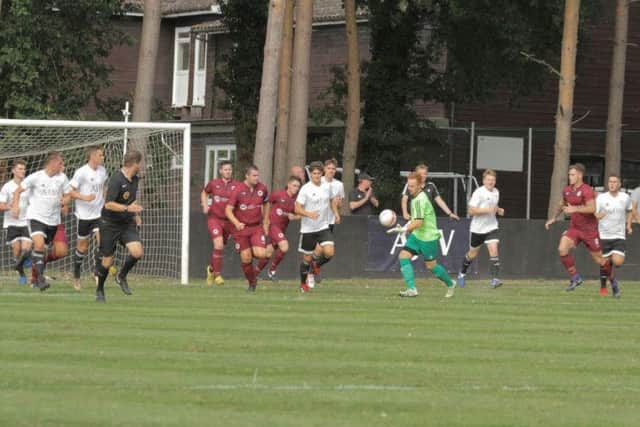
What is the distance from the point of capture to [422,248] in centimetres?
2298

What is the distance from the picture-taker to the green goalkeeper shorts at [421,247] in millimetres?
22953

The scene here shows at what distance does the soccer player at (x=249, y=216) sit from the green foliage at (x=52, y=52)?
44.6ft

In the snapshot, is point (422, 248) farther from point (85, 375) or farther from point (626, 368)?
point (85, 375)

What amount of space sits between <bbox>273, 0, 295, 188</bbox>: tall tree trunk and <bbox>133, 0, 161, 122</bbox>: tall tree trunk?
3282 millimetres

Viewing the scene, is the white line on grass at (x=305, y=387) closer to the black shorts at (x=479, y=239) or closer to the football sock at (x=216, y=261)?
the football sock at (x=216, y=261)

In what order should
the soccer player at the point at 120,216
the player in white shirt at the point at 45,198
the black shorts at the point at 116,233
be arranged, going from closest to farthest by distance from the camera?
1. the soccer player at the point at 120,216
2. the black shorts at the point at 116,233
3. the player in white shirt at the point at 45,198

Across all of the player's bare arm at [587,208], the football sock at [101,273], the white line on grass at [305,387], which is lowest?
the football sock at [101,273]

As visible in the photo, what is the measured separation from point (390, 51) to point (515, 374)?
3026 cm

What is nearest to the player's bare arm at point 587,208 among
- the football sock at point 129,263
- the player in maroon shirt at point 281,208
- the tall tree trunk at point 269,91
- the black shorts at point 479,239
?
the black shorts at point 479,239

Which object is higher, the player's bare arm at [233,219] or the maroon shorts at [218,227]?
the player's bare arm at [233,219]

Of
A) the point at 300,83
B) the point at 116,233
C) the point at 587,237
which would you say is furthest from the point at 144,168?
the point at 116,233

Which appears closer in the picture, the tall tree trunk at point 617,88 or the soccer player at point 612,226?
the soccer player at point 612,226

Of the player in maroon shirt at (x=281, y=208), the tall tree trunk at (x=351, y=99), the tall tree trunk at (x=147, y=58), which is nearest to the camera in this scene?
the player in maroon shirt at (x=281, y=208)

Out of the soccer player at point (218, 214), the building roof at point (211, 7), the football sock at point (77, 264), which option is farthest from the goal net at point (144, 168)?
the building roof at point (211, 7)
